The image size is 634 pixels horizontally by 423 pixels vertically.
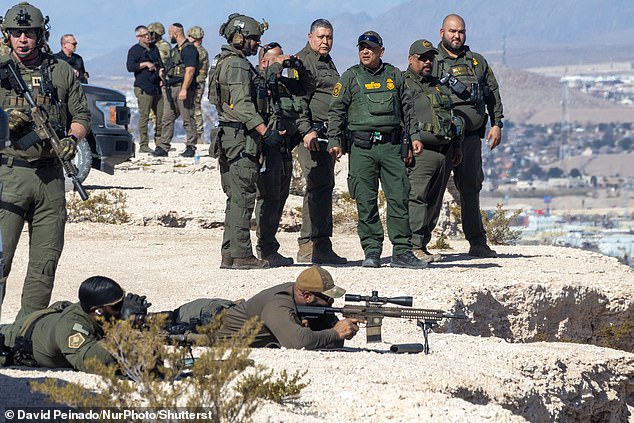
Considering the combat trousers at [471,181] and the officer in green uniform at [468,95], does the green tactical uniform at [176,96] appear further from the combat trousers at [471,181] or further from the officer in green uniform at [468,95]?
the officer in green uniform at [468,95]

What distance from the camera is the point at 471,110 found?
12227 mm

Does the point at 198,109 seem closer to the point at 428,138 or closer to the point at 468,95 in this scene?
the point at 468,95

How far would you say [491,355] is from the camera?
8891 mm

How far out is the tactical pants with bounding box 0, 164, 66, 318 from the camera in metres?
8.49

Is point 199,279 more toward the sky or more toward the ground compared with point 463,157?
more toward the ground

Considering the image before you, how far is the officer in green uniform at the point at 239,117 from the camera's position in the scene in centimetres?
1111

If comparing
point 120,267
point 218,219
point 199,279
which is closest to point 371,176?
point 199,279

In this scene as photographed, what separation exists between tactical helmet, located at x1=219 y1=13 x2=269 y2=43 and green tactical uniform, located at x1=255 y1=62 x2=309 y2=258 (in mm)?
400

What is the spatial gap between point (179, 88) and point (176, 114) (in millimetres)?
592

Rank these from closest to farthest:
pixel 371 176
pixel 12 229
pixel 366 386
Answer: pixel 366 386
pixel 12 229
pixel 371 176

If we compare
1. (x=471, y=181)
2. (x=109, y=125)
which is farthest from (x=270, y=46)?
(x=109, y=125)

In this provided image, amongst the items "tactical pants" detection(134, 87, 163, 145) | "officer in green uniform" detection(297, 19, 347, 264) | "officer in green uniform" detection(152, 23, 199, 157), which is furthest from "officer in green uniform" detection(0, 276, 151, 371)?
"tactical pants" detection(134, 87, 163, 145)

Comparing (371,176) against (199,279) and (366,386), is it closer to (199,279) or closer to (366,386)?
(199,279)

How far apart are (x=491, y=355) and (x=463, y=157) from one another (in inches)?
151
